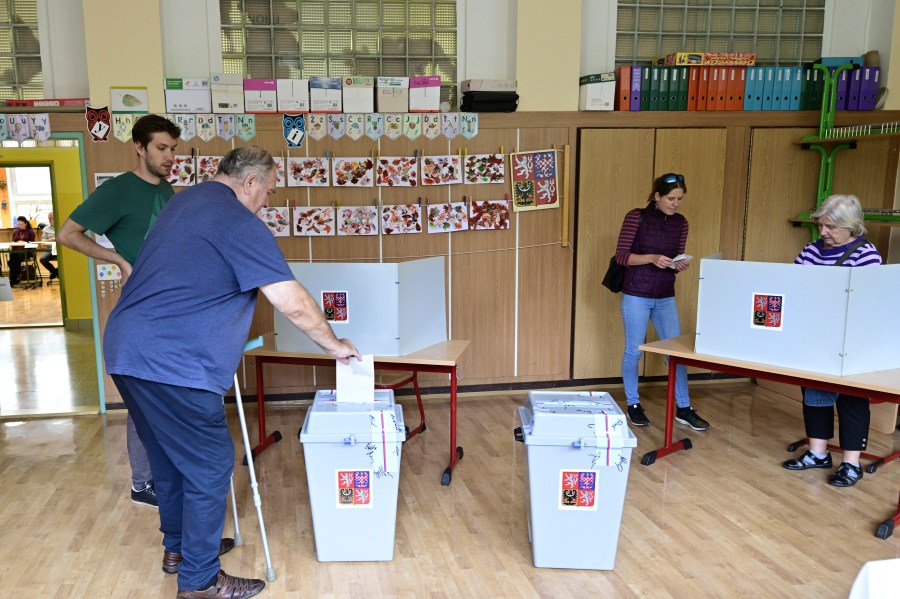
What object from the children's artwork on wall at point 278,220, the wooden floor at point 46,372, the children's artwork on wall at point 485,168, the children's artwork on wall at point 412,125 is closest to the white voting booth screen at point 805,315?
the children's artwork on wall at point 485,168

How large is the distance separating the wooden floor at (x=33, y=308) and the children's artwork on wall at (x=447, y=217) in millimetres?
5726

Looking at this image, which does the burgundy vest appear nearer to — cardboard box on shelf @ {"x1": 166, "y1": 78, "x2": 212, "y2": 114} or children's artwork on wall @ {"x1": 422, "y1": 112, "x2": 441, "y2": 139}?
children's artwork on wall @ {"x1": 422, "y1": 112, "x2": 441, "y2": 139}

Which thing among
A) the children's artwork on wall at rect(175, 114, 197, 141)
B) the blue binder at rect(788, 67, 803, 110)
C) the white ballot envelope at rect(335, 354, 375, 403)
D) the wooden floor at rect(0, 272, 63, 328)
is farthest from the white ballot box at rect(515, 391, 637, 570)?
the wooden floor at rect(0, 272, 63, 328)

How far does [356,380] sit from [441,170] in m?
2.53

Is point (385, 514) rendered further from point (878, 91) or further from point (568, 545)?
point (878, 91)

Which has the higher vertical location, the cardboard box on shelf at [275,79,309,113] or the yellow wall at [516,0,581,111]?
the yellow wall at [516,0,581,111]

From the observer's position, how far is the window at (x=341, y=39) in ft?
15.8

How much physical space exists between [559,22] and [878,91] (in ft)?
8.04

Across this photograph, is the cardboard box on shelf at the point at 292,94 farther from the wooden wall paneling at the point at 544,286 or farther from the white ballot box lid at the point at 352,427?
the white ballot box lid at the point at 352,427

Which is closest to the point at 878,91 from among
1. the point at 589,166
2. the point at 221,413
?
the point at 589,166

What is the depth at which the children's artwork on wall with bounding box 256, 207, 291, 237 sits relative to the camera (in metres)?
4.63

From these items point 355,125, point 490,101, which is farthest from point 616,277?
point 355,125

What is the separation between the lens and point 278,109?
455cm

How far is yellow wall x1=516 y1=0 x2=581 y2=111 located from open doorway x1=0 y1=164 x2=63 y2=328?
6497 mm
